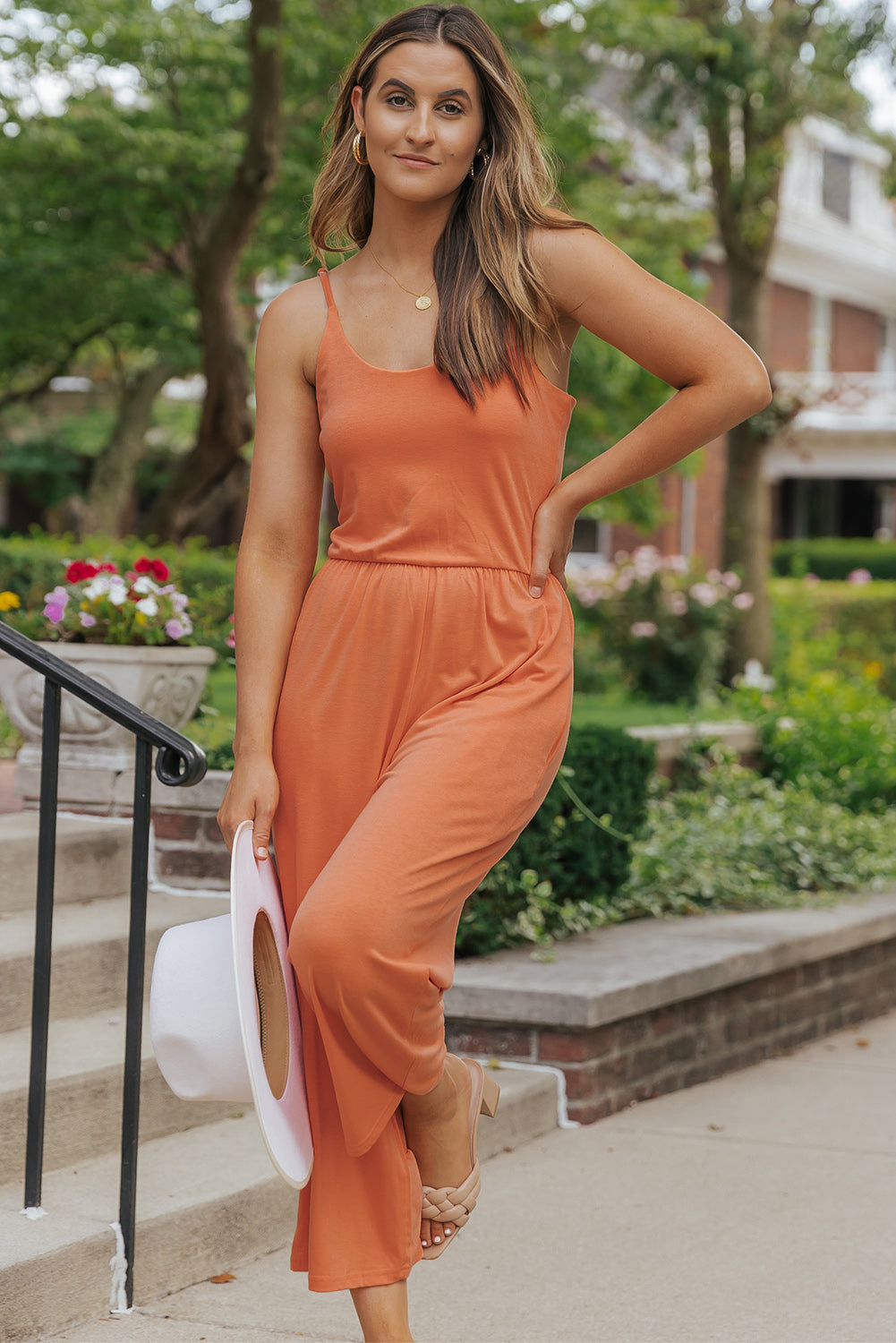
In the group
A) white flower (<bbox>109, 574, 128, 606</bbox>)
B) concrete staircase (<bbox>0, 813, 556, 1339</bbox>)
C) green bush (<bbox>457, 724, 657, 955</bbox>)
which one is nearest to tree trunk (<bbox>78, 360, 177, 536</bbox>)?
white flower (<bbox>109, 574, 128, 606</bbox>)

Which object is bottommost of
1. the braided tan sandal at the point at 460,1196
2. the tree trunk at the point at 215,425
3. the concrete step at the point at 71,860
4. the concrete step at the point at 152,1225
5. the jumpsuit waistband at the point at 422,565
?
the concrete step at the point at 152,1225

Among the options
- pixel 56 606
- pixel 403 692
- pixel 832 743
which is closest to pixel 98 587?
pixel 56 606

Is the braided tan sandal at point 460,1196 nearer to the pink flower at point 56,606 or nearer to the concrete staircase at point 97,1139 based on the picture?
the concrete staircase at point 97,1139

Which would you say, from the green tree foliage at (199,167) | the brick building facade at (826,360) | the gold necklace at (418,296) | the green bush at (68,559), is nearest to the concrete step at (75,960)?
the gold necklace at (418,296)

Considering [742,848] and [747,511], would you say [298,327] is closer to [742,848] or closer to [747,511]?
[742,848]

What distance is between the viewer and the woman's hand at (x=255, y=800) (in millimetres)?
2406

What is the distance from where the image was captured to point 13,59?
11656 mm

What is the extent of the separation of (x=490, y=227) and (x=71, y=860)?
8.73ft

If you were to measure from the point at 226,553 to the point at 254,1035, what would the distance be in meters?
8.73

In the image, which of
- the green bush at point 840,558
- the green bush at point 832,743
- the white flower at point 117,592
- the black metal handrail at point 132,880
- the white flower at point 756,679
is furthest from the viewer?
the green bush at point 840,558

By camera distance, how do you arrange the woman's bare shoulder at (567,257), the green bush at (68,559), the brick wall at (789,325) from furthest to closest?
the brick wall at (789,325)
the green bush at (68,559)
the woman's bare shoulder at (567,257)

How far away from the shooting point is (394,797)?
7.31ft

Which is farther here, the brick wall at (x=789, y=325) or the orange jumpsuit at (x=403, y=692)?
the brick wall at (x=789, y=325)

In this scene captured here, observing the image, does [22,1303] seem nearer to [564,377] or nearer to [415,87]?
[564,377]
